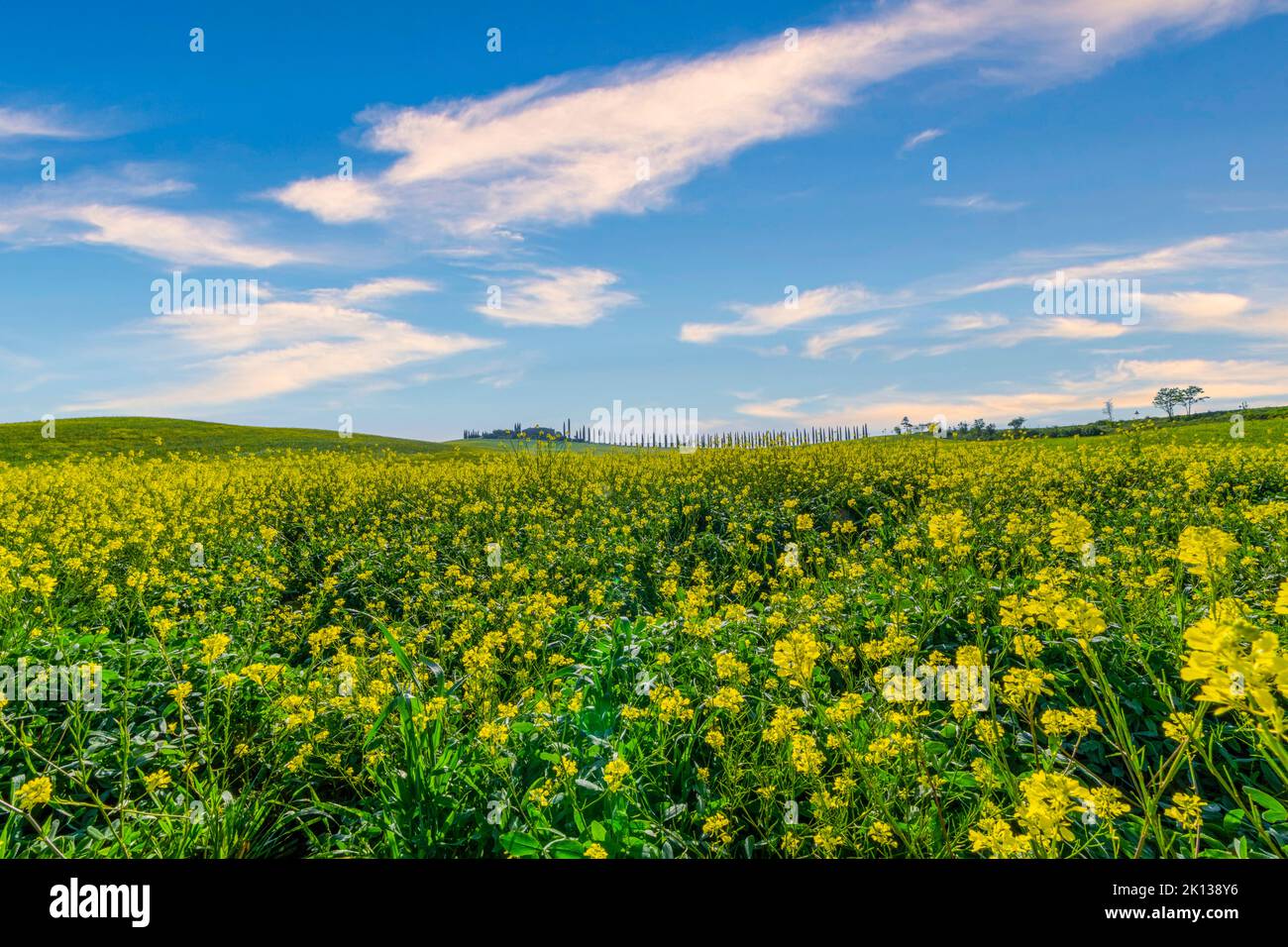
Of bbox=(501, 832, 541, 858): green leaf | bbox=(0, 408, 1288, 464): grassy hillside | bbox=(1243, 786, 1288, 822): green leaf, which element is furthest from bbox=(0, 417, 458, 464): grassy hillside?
bbox=(1243, 786, 1288, 822): green leaf

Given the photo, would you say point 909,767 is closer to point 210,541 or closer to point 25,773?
point 25,773

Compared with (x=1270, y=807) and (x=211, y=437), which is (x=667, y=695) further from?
(x=211, y=437)

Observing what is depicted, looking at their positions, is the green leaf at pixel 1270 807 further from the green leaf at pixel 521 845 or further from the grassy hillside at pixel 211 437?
the grassy hillside at pixel 211 437

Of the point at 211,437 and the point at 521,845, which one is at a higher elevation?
the point at 211,437

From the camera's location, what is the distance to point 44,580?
4516mm

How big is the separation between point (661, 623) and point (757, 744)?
5.30 feet

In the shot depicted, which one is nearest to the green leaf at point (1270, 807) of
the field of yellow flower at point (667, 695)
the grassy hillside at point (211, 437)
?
the field of yellow flower at point (667, 695)

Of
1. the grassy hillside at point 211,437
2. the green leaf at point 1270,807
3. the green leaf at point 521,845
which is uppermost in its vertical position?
the grassy hillside at point 211,437

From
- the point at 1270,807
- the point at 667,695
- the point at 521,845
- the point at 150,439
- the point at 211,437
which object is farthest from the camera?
the point at 211,437

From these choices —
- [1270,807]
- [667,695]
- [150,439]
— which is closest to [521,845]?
[667,695]

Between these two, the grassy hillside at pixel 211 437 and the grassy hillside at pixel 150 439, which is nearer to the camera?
the grassy hillside at pixel 211 437

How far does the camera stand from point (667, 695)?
10.8 feet

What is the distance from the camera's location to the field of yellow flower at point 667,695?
247cm
